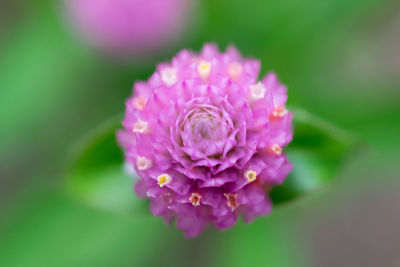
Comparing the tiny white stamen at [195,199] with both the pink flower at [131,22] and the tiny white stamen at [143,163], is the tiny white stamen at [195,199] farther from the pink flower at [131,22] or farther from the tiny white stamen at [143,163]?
Result: the pink flower at [131,22]

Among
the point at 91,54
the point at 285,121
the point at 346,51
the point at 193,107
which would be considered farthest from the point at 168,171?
the point at 346,51

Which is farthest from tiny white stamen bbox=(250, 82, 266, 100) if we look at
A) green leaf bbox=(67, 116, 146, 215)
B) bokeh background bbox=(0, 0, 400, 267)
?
bokeh background bbox=(0, 0, 400, 267)

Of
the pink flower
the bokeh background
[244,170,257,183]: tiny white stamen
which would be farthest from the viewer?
the pink flower

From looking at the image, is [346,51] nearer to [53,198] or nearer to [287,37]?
[287,37]

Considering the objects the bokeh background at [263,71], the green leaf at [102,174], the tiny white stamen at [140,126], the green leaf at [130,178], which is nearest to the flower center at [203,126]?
the tiny white stamen at [140,126]

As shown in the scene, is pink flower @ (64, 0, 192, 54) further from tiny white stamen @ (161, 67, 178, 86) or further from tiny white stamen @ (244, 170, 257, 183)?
tiny white stamen @ (244, 170, 257, 183)
